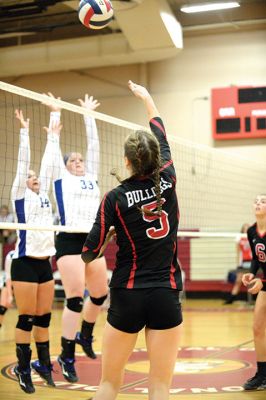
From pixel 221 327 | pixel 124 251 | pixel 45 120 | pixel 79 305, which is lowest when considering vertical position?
pixel 221 327

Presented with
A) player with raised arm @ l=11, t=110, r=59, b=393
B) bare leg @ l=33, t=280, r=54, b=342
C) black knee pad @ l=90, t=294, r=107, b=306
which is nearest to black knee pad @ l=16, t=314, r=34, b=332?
player with raised arm @ l=11, t=110, r=59, b=393

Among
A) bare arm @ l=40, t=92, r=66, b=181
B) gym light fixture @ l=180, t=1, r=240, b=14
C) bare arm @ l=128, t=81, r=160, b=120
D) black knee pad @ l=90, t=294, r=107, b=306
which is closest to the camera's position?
bare arm @ l=128, t=81, r=160, b=120

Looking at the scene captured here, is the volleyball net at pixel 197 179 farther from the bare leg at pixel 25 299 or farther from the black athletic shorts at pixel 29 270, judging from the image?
the bare leg at pixel 25 299

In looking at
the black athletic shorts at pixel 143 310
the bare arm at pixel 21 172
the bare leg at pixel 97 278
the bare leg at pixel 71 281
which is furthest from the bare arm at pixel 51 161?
the black athletic shorts at pixel 143 310

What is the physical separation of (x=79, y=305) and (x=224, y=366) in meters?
1.86

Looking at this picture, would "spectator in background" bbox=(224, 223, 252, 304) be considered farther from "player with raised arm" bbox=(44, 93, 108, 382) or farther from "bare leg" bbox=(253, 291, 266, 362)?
"bare leg" bbox=(253, 291, 266, 362)

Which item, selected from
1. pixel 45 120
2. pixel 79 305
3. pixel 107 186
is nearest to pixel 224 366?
pixel 79 305

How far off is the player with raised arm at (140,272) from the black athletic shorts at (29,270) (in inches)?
90.0

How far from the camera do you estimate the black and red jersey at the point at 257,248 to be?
5867 mm

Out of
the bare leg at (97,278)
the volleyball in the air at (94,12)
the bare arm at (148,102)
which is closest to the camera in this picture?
the bare arm at (148,102)

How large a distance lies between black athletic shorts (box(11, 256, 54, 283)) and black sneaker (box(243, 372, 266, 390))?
6.52 ft

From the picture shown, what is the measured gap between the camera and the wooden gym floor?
18.3ft

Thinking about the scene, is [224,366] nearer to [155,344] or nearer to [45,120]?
[155,344]

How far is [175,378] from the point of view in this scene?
6344 millimetres
